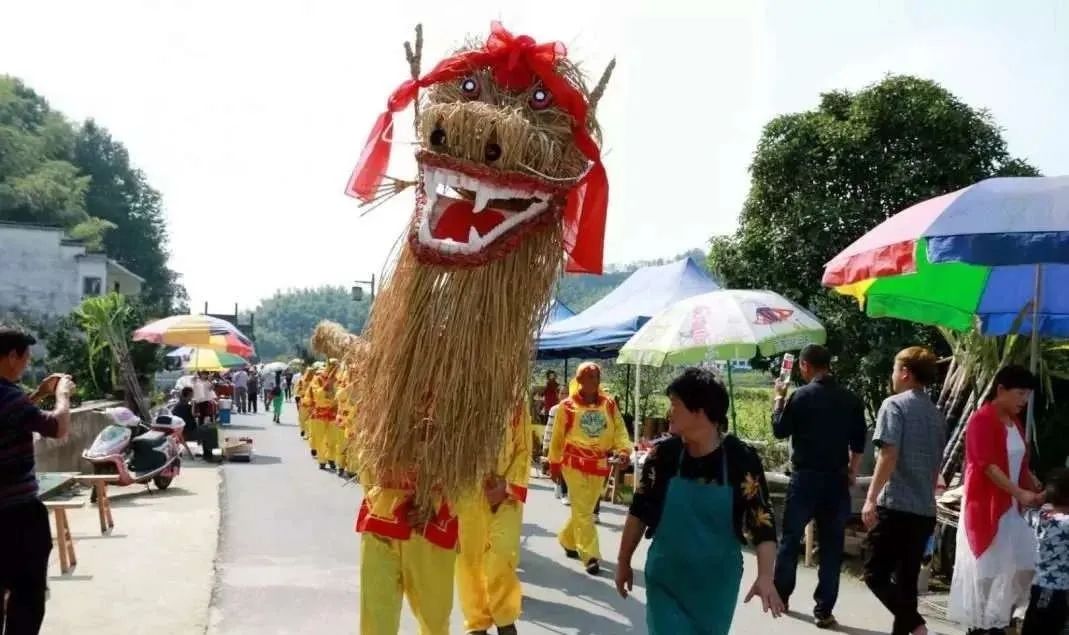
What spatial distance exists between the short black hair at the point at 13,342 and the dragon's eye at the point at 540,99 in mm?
2465

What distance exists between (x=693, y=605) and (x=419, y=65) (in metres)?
2.43

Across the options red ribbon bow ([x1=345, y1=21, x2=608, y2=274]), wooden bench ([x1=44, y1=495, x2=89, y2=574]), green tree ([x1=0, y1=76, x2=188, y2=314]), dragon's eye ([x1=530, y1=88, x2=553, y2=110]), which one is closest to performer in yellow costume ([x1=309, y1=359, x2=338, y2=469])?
wooden bench ([x1=44, y1=495, x2=89, y2=574])

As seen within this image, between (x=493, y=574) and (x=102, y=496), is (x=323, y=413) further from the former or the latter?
(x=493, y=574)

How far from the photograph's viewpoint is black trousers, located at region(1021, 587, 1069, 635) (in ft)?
16.2

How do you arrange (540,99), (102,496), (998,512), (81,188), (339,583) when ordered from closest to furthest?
1. (540,99)
2. (998,512)
3. (339,583)
4. (102,496)
5. (81,188)

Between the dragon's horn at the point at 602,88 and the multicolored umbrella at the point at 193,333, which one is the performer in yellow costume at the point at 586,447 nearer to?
the dragon's horn at the point at 602,88

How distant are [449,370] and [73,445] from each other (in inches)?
428

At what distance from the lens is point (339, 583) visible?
22.5ft

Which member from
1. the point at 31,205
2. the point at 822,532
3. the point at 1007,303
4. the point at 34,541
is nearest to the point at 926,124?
the point at 1007,303

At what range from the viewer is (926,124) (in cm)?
1478

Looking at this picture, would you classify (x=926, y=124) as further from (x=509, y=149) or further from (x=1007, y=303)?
(x=509, y=149)

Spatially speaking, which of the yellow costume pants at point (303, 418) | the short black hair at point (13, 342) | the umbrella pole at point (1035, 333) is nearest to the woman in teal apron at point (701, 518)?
the short black hair at point (13, 342)

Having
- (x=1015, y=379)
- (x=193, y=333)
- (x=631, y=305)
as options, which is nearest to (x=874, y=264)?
(x=1015, y=379)

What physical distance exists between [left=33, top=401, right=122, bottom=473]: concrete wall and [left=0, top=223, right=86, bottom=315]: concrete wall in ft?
94.0
